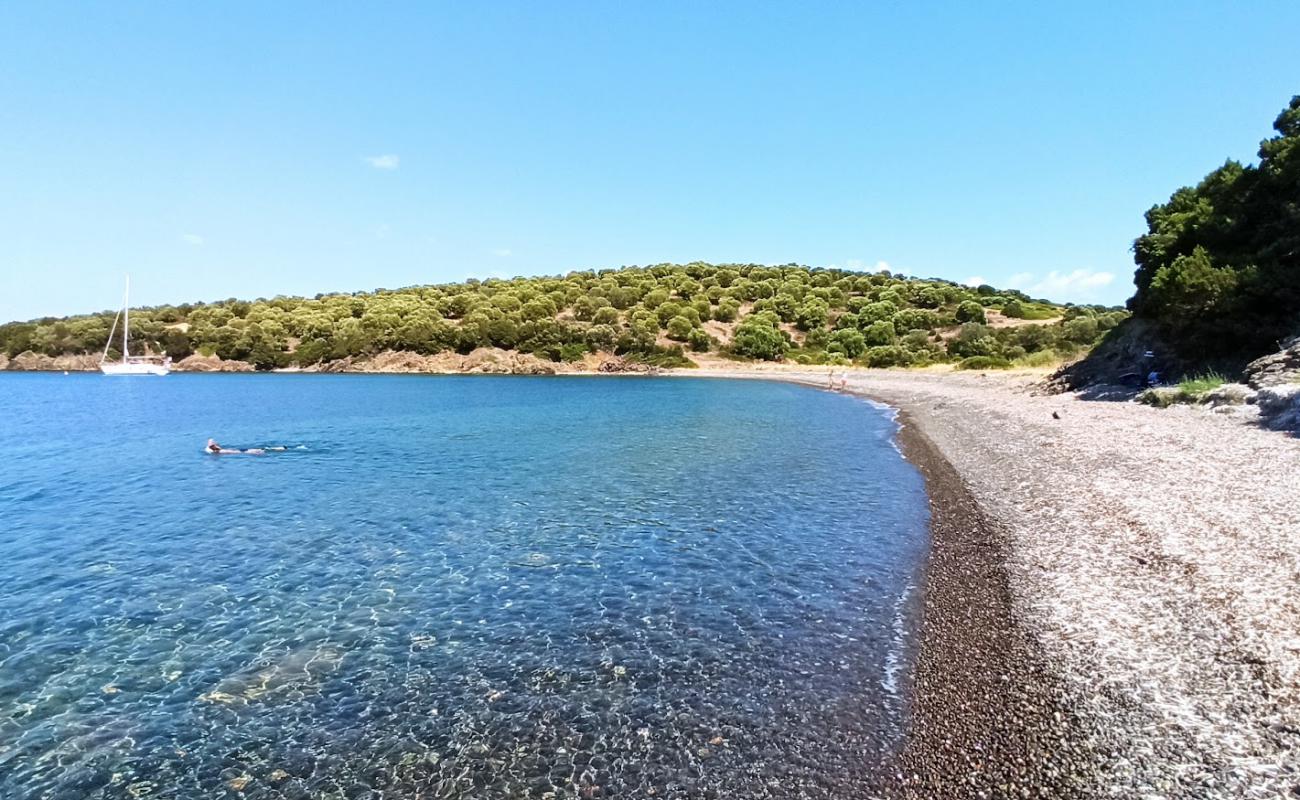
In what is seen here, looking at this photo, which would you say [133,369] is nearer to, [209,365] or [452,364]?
[209,365]

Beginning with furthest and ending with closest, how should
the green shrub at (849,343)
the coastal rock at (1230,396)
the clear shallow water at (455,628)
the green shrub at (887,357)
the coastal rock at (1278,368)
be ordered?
the green shrub at (849,343)
the green shrub at (887,357)
the coastal rock at (1230,396)
the coastal rock at (1278,368)
the clear shallow water at (455,628)

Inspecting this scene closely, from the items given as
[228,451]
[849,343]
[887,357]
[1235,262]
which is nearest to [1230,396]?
[1235,262]

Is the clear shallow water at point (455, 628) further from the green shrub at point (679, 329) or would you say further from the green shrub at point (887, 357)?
the green shrub at point (679, 329)

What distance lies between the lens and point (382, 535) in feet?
54.7

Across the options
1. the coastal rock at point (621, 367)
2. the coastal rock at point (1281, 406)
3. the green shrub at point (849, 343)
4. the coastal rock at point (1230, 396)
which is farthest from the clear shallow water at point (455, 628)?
the green shrub at point (849, 343)

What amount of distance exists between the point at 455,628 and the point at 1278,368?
31.0 meters

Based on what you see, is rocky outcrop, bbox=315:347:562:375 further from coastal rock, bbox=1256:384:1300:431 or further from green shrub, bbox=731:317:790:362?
coastal rock, bbox=1256:384:1300:431

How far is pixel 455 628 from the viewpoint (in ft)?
36.4

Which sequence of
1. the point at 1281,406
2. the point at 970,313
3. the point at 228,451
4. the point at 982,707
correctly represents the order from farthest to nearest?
1. the point at 970,313
2. the point at 228,451
3. the point at 1281,406
4. the point at 982,707

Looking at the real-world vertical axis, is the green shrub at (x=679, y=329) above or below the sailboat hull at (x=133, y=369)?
above

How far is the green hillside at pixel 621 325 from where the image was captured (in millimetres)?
102562

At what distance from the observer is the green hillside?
102562mm

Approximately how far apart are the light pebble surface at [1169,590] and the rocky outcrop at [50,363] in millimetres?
150006

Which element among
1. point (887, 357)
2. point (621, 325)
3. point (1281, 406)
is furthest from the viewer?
point (621, 325)
